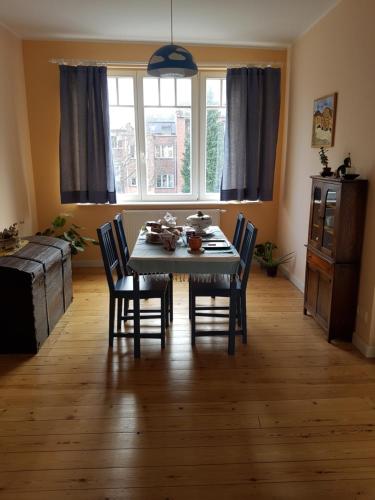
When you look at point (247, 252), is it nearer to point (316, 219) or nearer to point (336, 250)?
point (336, 250)

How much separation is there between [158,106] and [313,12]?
78.8 inches

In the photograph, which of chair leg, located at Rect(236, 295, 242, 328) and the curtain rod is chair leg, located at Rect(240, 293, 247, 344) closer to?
chair leg, located at Rect(236, 295, 242, 328)

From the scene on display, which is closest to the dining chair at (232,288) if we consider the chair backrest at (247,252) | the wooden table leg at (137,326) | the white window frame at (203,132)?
the chair backrest at (247,252)

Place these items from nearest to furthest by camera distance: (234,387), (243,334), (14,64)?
1. (234,387)
2. (243,334)
3. (14,64)

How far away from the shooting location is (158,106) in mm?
4777

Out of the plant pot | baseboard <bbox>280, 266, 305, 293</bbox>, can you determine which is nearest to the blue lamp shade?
baseboard <bbox>280, 266, 305, 293</bbox>

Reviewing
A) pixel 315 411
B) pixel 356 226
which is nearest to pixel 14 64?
pixel 356 226

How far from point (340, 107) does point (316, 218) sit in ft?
3.16

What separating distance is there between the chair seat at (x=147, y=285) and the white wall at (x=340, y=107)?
1550 mm

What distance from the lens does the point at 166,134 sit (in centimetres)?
488

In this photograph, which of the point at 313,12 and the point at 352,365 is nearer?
the point at 352,365

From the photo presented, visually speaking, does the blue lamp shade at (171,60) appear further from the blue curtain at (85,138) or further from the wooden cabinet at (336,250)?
the blue curtain at (85,138)

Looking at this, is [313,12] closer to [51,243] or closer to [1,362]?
[51,243]

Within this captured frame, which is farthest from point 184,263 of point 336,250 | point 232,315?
point 336,250
